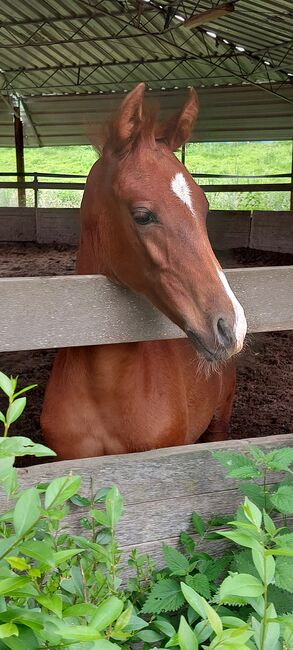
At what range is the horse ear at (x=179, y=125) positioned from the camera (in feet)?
7.81

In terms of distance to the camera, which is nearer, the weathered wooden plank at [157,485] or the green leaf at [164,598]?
the green leaf at [164,598]

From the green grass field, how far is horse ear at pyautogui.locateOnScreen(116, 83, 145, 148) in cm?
1731

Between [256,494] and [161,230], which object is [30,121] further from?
[256,494]

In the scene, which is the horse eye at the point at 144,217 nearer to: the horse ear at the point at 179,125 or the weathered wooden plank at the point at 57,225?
the horse ear at the point at 179,125

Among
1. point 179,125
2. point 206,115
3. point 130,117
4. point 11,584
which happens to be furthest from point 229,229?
point 11,584

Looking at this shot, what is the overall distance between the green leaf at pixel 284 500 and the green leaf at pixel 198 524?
31 cm

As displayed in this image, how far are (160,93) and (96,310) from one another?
1814 cm

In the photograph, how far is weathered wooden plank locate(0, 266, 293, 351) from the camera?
1861mm

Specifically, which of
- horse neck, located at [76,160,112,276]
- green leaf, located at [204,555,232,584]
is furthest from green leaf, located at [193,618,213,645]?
horse neck, located at [76,160,112,276]

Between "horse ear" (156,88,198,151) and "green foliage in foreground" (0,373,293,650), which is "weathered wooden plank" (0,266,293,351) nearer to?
"green foliage in foreground" (0,373,293,650)

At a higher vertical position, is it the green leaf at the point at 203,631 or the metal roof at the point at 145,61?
the metal roof at the point at 145,61

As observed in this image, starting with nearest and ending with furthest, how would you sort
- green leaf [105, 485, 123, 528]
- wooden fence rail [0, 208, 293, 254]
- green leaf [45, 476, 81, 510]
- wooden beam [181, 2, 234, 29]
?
green leaf [45, 476, 81, 510] → green leaf [105, 485, 123, 528] → wooden beam [181, 2, 234, 29] → wooden fence rail [0, 208, 293, 254]

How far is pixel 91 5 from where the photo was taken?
13430mm

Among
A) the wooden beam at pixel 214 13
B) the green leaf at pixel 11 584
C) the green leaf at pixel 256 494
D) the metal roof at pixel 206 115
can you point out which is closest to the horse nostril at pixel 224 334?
the green leaf at pixel 256 494
